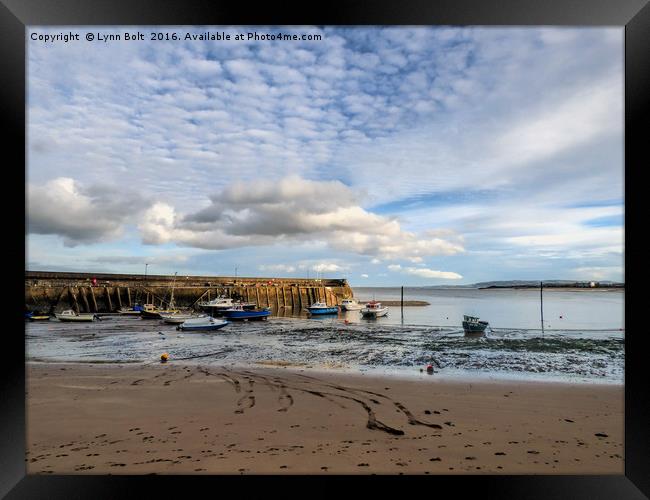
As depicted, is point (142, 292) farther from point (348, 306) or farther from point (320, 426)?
point (320, 426)

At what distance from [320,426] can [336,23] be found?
13.1 feet

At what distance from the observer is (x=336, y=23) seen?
2.50 m

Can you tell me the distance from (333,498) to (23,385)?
215 cm

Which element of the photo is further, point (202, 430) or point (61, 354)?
point (61, 354)

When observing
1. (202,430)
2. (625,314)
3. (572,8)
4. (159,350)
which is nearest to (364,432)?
(202,430)

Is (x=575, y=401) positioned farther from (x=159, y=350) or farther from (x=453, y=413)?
(x=159, y=350)

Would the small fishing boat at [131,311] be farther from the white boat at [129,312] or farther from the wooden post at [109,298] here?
the wooden post at [109,298]

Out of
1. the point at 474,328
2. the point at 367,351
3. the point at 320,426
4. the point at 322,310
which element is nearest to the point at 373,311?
the point at 322,310

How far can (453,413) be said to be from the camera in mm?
4832

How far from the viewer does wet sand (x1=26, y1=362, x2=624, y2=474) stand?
10.8 ft

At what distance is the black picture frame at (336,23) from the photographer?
7.64ft

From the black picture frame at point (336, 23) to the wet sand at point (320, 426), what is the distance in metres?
0.76

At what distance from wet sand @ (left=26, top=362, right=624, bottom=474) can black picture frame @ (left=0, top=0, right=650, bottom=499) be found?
2.49 feet

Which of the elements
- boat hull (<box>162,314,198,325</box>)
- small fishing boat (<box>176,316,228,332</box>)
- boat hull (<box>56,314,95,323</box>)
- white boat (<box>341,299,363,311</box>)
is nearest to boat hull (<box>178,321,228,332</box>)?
small fishing boat (<box>176,316,228,332</box>)
